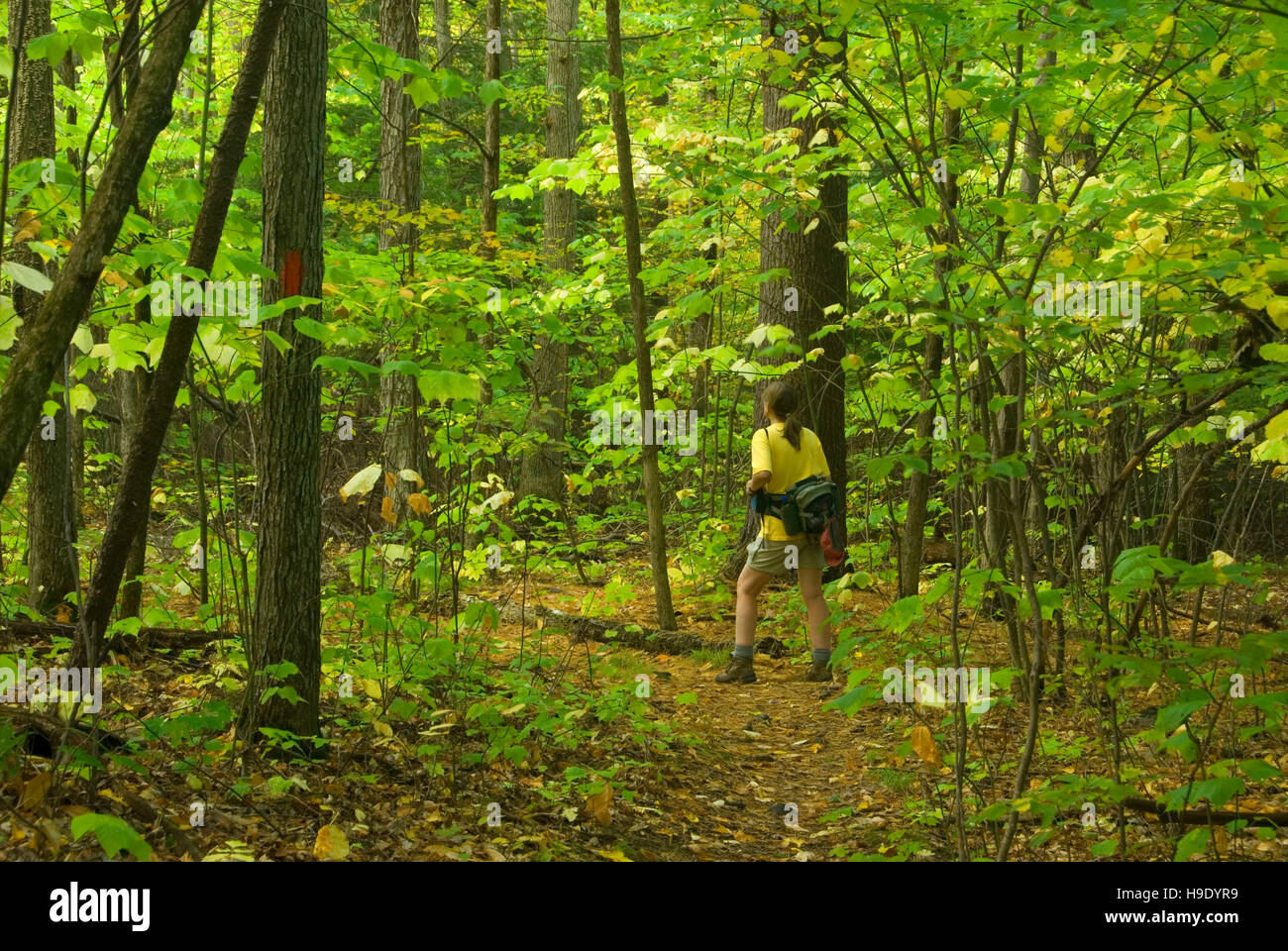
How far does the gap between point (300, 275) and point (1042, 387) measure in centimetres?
425

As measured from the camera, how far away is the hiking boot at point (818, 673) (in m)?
6.80

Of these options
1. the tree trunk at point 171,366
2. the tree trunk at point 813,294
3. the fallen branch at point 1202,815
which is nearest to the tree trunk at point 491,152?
the tree trunk at point 813,294

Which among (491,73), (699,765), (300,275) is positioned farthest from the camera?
(491,73)

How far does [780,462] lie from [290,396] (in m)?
3.45

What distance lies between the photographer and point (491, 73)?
354 inches

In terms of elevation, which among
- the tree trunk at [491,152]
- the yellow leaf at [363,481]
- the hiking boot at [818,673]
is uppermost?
the tree trunk at [491,152]

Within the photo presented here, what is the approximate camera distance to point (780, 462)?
6527 mm

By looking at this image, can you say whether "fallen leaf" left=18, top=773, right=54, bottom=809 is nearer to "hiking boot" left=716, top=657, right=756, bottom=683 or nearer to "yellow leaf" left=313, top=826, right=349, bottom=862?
"yellow leaf" left=313, top=826, right=349, bottom=862

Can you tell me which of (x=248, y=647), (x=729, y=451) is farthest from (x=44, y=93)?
(x=729, y=451)

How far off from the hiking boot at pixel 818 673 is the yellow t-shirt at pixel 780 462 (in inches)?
39.7

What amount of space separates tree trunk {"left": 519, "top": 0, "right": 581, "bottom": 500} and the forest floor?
221 inches

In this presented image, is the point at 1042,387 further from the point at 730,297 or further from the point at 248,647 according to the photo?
the point at 730,297

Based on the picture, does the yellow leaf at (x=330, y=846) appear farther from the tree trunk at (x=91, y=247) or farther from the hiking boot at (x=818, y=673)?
the hiking boot at (x=818, y=673)

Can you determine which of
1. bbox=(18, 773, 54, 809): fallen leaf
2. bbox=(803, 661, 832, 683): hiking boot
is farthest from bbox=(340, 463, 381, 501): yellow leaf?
bbox=(803, 661, 832, 683): hiking boot
